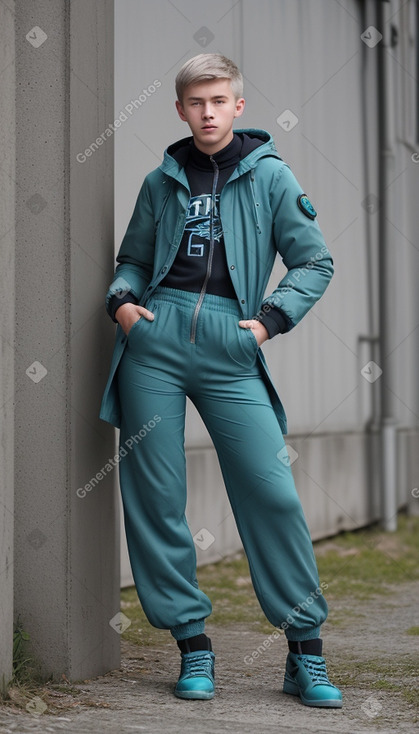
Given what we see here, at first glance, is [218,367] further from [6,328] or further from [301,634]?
[301,634]

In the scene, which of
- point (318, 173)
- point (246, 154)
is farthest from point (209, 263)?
point (318, 173)

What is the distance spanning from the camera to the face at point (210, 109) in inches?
123

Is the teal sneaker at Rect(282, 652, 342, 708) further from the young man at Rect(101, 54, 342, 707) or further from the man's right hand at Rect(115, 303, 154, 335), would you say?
the man's right hand at Rect(115, 303, 154, 335)

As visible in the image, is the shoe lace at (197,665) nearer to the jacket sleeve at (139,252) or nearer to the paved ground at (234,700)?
the paved ground at (234,700)

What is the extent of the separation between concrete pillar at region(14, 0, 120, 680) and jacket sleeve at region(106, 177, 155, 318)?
0.38ft

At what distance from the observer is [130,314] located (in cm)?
318

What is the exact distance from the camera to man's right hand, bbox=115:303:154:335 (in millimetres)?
3167

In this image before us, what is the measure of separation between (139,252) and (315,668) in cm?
132

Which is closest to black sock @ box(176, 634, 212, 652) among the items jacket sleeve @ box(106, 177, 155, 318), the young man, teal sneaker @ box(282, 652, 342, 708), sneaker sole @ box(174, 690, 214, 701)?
the young man

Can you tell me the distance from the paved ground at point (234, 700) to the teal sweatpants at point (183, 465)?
0.22m

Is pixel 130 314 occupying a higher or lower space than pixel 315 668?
higher

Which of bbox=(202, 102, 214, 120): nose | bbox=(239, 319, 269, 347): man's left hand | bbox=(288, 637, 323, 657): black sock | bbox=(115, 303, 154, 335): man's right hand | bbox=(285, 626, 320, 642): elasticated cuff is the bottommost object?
bbox=(288, 637, 323, 657): black sock

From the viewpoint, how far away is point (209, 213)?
319 centimetres

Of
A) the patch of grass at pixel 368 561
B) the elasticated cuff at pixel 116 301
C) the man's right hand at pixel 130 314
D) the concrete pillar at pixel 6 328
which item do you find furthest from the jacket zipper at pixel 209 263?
the patch of grass at pixel 368 561
